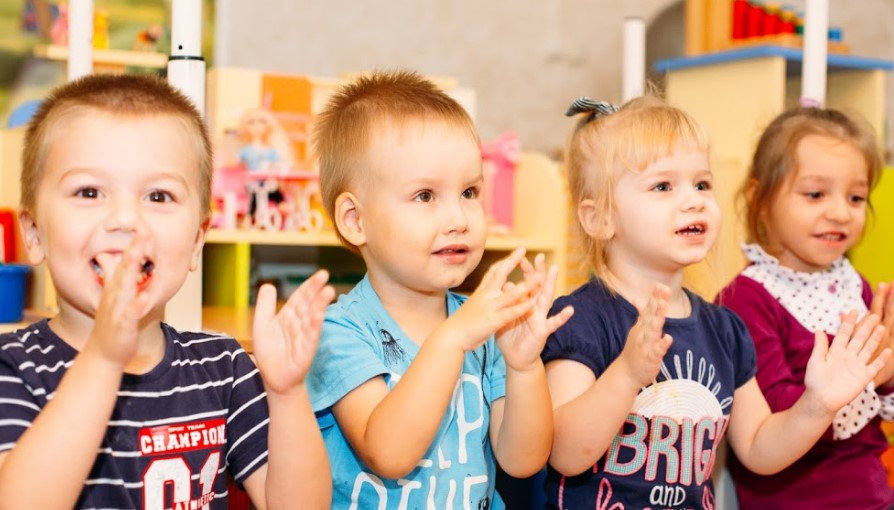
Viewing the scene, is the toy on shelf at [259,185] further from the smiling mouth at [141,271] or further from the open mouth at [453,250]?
the smiling mouth at [141,271]

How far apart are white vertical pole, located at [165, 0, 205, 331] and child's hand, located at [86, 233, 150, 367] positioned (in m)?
0.48

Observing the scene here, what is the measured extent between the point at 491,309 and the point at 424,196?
20cm

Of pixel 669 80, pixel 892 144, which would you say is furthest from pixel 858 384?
pixel 892 144

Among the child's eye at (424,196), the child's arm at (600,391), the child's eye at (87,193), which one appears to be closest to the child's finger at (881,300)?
the child's arm at (600,391)

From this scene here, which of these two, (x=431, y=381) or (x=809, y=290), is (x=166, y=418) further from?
(x=809, y=290)

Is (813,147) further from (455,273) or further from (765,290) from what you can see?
(455,273)

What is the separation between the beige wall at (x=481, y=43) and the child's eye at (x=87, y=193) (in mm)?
2519

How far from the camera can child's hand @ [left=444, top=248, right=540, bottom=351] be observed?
116 cm

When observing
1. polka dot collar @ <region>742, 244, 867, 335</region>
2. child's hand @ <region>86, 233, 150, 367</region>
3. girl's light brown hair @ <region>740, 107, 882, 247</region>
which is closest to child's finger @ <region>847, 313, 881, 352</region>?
polka dot collar @ <region>742, 244, 867, 335</region>

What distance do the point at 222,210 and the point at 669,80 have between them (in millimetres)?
1514

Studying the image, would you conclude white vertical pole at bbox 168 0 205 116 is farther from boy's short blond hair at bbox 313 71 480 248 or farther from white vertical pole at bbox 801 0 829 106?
white vertical pole at bbox 801 0 829 106

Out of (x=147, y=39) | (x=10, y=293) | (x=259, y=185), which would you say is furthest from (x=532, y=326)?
(x=147, y=39)

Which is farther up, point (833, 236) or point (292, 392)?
point (833, 236)

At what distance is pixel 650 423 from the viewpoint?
4.57ft
